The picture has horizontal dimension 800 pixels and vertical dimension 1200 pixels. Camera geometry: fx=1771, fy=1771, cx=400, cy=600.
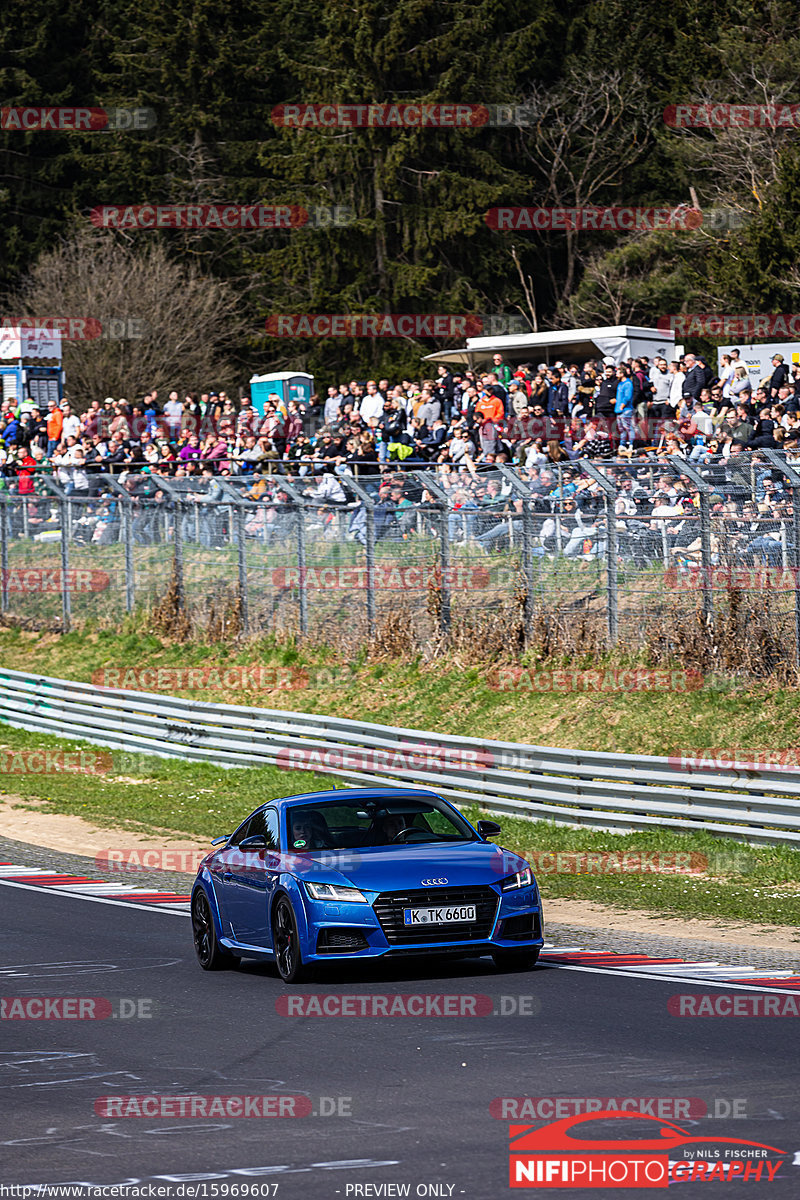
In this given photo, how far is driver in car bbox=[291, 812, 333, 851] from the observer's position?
A: 1220 centimetres

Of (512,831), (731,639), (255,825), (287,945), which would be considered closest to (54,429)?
(731,639)

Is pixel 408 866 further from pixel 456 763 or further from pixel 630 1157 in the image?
pixel 456 763

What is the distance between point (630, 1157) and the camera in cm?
696

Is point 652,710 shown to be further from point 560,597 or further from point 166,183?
point 166,183

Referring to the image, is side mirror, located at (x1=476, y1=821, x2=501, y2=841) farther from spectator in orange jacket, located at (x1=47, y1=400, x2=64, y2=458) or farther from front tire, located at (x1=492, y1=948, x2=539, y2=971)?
spectator in orange jacket, located at (x1=47, y1=400, x2=64, y2=458)

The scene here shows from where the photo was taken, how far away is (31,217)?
230ft

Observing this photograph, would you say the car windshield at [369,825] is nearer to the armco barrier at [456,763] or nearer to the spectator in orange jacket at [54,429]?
the armco barrier at [456,763]

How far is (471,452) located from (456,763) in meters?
7.42

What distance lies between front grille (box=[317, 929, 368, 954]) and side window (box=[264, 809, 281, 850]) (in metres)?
1.06

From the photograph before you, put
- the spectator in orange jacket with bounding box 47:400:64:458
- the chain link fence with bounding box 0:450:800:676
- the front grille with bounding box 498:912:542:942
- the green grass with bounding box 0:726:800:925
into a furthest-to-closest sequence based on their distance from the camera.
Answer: the spectator in orange jacket with bounding box 47:400:64:458 → the chain link fence with bounding box 0:450:800:676 → the green grass with bounding box 0:726:800:925 → the front grille with bounding box 498:912:542:942

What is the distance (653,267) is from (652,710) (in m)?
38.5

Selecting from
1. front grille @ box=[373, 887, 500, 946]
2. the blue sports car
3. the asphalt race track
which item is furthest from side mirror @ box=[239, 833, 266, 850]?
front grille @ box=[373, 887, 500, 946]

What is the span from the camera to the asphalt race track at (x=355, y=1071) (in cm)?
704

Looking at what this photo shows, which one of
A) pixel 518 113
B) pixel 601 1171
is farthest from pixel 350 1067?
pixel 518 113
